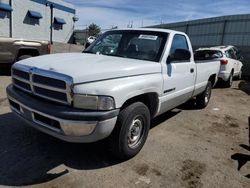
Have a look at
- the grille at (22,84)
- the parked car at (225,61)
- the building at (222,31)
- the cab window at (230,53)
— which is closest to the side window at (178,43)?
the grille at (22,84)

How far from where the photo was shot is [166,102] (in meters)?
4.82

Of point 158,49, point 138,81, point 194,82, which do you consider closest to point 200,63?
point 194,82

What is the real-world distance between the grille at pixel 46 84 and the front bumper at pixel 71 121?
0.11m

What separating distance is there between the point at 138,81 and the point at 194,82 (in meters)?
2.47

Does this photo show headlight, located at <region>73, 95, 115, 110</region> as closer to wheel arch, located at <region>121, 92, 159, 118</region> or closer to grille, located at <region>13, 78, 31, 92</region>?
wheel arch, located at <region>121, 92, 159, 118</region>

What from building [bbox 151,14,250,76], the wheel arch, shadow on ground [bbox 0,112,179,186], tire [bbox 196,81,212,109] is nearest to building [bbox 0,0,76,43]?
building [bbox 151,14,250,76]

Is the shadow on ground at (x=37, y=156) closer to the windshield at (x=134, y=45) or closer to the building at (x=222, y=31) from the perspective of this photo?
the windshield at (x=134, y=45)

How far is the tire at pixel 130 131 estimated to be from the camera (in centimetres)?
365

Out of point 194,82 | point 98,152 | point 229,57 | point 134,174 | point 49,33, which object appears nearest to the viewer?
point 134,174

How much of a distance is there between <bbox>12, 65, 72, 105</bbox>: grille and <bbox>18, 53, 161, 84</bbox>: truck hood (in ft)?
0.26

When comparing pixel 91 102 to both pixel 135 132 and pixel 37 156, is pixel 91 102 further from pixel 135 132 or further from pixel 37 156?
pixel 37 156

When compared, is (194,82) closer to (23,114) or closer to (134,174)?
(134,174)

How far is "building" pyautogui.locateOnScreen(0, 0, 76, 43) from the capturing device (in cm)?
2526

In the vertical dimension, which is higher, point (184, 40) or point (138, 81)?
point (184, 40)
